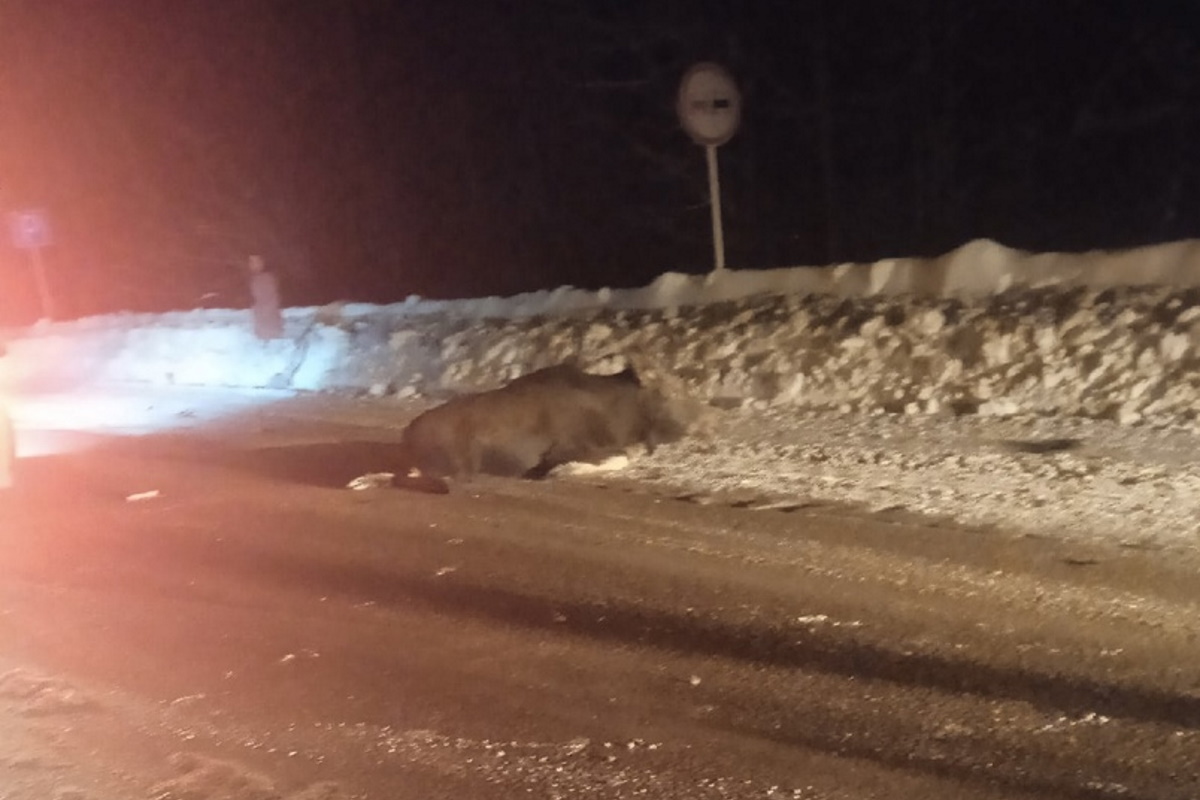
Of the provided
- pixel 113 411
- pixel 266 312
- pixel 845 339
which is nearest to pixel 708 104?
pixel 845 339

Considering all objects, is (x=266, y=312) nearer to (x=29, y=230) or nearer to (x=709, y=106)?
(x=709, y=106)

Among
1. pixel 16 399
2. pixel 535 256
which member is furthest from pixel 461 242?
pixel 16 399

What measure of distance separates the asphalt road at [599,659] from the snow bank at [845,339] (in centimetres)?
297

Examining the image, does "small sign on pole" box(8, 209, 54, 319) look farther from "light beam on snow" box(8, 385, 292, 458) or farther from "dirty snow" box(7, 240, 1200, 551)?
"dirty snow" box(7, 240, 1200, 551)

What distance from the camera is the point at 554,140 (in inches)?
961

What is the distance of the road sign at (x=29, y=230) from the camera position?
960 inches

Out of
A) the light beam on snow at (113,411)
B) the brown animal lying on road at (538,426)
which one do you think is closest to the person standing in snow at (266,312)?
the light beam on snow at (113,411)

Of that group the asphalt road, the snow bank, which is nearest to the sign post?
the snow bank

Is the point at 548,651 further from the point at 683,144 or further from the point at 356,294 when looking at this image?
the point at 356,294

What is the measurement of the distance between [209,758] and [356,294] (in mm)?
21909

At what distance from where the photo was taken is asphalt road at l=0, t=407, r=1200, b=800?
461 centimetres

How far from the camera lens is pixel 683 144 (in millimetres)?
22734

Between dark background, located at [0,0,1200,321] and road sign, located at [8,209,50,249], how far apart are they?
3.21 meters

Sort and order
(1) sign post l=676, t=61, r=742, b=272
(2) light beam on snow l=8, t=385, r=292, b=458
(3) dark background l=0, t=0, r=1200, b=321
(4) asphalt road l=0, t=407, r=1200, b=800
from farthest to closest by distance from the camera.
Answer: (3) dark background l=0, t=0, r=1200, b=321
(1) sign post l=676, t=61, r=742, b=272
(2) light beam on snow l=8, t=385, r=292, b=458
(4) asphalt road l=0, t=407, r=1200, b=800
